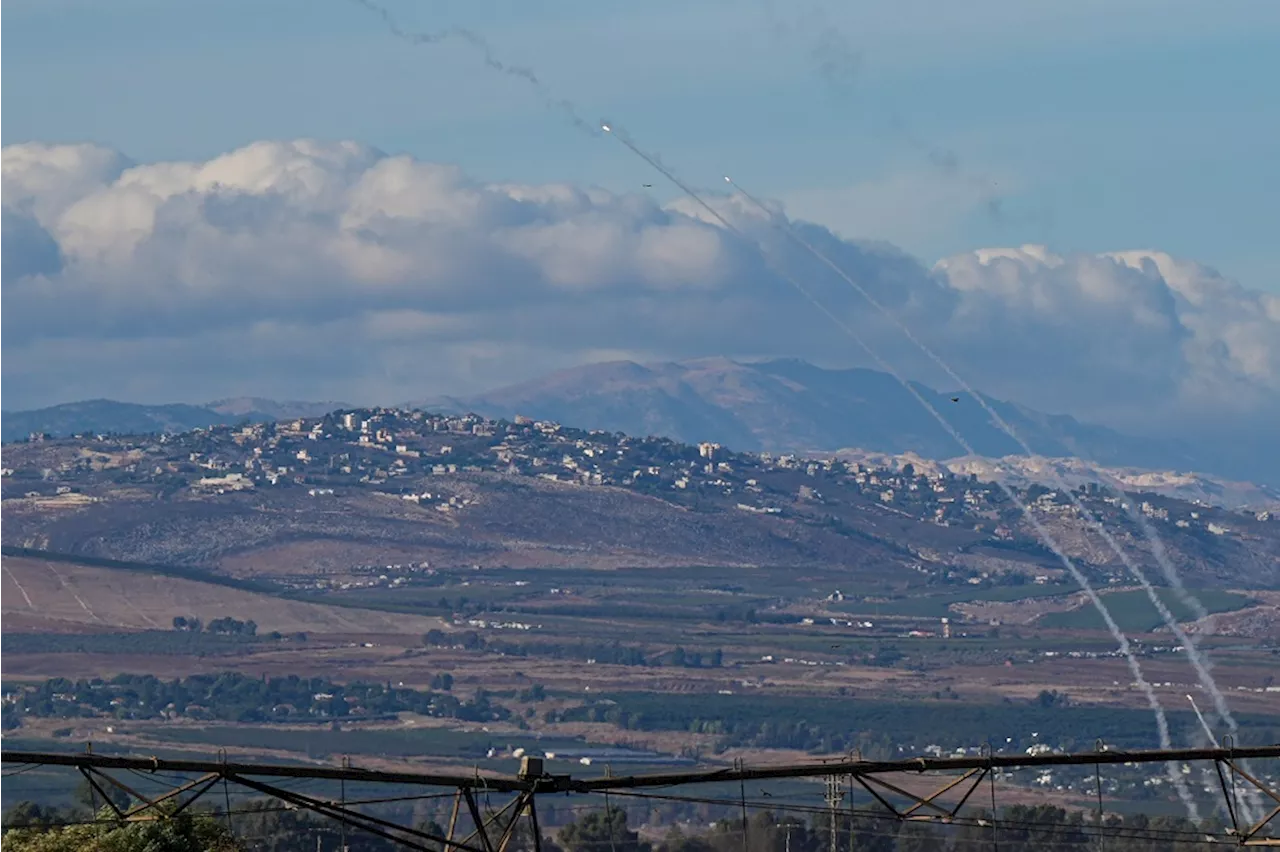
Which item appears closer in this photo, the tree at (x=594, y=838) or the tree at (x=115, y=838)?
the tree at (x=115, y=838)

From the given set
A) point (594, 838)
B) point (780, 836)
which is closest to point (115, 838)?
point (780, 836)

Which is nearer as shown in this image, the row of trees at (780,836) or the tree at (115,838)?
the tree at (115,838)

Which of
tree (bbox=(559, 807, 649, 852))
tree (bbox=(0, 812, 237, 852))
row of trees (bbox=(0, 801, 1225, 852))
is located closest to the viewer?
tree (bbox=(0, 812, 237, 852))

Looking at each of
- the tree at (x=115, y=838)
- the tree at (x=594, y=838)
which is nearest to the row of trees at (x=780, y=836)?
the tree at (x=594, y=838)

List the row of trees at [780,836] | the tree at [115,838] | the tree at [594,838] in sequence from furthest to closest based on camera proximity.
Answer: the tree at [594,838]
the row of trees at [780,836]
the tree at [115,838]

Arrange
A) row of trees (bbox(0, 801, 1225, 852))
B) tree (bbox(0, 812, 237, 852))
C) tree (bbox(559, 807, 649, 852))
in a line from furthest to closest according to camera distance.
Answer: tree (bbox(559, 807, 649, 852))
row of trees (bbox(0, 801, 1225, 852))
tree (bbox(0, 812, 237, 852))

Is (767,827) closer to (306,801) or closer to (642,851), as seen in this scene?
(642,851)

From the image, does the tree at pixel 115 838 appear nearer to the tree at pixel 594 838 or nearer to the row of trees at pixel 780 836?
the row of trees at pixel 780 836

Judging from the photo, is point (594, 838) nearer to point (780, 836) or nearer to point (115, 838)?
point (780, 836)

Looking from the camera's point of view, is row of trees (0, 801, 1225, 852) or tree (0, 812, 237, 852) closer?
tree (0, 812, 237, 852)

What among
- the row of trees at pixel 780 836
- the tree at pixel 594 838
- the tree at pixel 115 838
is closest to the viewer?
the tree at pixel 115 838

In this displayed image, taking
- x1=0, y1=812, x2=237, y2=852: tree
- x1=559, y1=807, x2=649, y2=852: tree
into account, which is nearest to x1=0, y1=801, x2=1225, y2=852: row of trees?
x1=559, y1=807, x2=649, y2=852: tree

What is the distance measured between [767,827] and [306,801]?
92.9 metres

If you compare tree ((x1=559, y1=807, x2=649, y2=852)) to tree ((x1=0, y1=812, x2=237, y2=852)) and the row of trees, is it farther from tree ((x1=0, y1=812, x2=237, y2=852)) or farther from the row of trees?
tree ((x1=0, y1=812, x2=237, y2=852))
